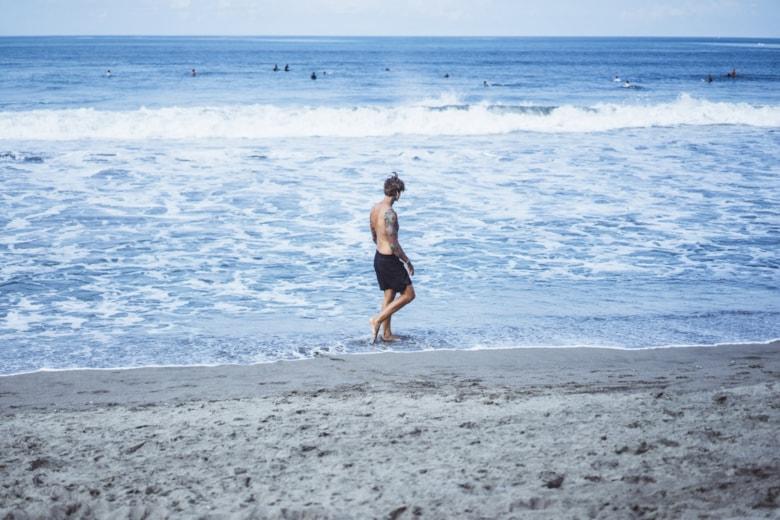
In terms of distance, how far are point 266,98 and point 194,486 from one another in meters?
36.1

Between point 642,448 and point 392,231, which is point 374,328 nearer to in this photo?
point 392,231

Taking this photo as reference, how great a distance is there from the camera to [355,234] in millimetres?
12234

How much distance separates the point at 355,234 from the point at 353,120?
17.3m

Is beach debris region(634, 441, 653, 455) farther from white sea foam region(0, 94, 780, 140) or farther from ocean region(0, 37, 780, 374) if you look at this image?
white sea foam region(0, 94, 780, 140)

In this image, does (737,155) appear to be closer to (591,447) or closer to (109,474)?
(591,447)

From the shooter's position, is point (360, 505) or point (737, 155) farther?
point (737, 155)

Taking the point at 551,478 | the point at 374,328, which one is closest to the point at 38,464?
the point at 551,478

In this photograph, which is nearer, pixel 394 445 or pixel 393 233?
pixel 394 445

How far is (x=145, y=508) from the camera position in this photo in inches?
154

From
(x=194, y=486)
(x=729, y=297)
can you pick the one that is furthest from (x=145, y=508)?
(x=729, y=297)

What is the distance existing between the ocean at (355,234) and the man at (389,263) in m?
0.30

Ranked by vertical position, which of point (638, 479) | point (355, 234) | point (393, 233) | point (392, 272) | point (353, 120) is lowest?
point (355, 234)

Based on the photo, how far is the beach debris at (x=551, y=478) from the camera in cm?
392

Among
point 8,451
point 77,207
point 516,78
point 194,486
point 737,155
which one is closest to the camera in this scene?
point 194,486
